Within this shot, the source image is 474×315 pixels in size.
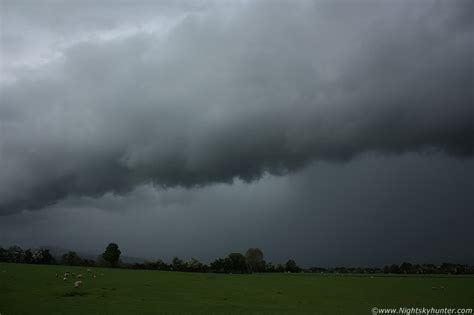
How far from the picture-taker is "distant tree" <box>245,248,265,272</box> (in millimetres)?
164475

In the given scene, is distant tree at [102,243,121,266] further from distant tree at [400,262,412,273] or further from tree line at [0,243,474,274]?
distant tree at [400,262,412,273]

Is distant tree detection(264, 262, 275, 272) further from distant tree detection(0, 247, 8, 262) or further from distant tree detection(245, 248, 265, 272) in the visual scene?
distant tree detection(0, 247, 8, 262)

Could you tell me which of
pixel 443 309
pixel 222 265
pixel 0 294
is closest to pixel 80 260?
pixel 222 265

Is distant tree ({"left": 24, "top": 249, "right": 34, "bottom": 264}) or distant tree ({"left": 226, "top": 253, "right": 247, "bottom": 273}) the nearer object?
distant tree ({"left": 24, "top": 249, "right": 34, "bottom": 264})

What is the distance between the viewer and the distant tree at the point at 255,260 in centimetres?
16448

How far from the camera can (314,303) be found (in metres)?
35.0

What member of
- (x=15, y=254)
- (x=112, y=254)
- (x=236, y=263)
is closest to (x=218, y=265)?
(x=236, y=263)

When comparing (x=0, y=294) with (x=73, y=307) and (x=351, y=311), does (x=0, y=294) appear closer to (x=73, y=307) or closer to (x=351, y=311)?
(x=73, y=307)

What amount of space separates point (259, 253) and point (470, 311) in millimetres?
155817

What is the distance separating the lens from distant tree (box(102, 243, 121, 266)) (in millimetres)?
149375

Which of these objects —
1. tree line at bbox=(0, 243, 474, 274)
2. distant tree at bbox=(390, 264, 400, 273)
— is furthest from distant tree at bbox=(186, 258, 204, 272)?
distant tree at bbox=(390, 264, 400, 273)

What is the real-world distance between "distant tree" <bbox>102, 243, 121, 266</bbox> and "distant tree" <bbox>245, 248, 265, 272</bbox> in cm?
5186

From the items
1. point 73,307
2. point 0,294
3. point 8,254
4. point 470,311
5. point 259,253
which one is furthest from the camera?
point 259,253

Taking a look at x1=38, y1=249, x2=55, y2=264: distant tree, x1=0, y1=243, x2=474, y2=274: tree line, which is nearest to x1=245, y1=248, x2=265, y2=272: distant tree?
x1=0, y1=243, x2=474, y2=274: tree line
